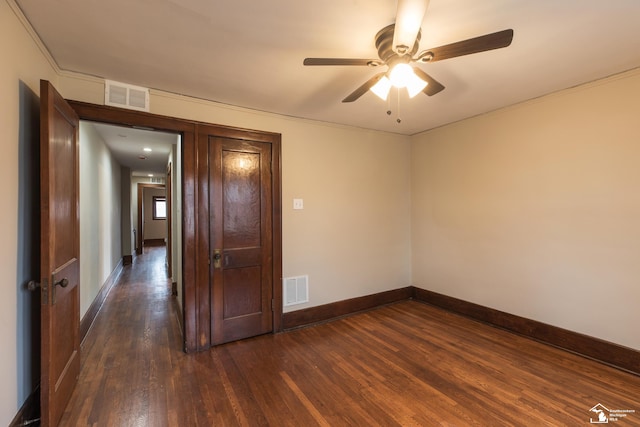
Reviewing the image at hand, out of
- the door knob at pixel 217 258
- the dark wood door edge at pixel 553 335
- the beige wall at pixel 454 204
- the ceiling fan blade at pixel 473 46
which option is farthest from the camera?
the door knob at pixel 217 258

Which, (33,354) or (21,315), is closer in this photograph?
(21,315)

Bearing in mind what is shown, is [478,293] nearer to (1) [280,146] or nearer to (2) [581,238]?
(2) [581,238]

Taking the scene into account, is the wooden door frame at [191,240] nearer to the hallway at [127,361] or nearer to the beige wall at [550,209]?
the hallway at [127,361]

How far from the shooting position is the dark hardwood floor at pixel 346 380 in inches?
75.1

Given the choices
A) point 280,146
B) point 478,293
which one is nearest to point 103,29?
point 280,146

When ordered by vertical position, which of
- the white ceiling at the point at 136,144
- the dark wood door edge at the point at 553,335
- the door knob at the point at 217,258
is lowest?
the dark wood door edge at the point at 553,335

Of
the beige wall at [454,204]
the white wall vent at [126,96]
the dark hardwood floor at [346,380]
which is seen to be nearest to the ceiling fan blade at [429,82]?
the beige wall at [454,204]

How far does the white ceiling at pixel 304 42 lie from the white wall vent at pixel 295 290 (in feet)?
6.61

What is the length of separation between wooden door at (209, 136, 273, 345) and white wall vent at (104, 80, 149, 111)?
2.09 ft

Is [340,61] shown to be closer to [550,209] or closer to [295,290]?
[295,290]

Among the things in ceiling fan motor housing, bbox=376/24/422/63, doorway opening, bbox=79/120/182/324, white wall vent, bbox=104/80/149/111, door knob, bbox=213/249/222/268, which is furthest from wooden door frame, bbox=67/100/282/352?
ceiling fan motor housing, bbox=376/24/422/63

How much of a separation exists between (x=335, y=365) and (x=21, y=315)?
223 cm

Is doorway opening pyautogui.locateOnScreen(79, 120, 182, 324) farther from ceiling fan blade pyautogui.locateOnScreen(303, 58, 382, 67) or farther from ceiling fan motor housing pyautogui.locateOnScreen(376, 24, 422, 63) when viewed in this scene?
ceiling fan motor housing pyautogui.locateOnScreen(376, 24, 422, 63)

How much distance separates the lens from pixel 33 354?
6.08 ft
